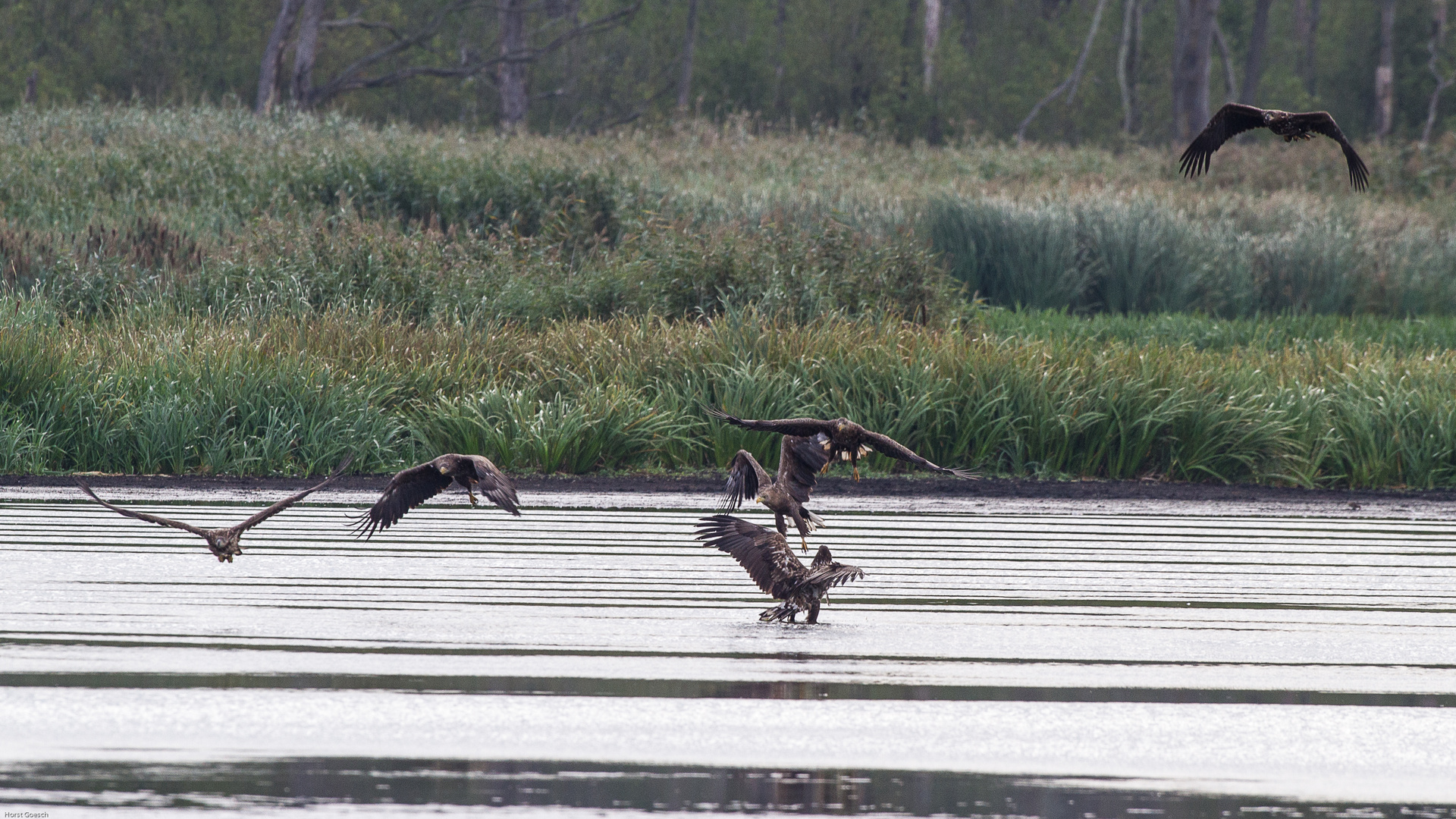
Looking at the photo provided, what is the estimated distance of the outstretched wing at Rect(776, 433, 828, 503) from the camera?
6.13 metres

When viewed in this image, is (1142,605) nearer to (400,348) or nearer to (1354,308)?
(400,348)

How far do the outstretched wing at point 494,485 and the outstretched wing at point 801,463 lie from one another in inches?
37.0

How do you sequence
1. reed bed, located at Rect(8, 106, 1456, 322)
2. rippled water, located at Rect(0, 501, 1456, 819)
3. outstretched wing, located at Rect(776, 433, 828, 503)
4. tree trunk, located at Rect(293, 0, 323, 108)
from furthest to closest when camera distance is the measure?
tree trunk, located at Rect(293, 0, 323, 108), reed bed, located at Rect(8, 106, 1456, 322), outstretched wing, located at Rect(776, 433, 828, 503), rippled water, located at Rect(0, 501, 1456, 819)

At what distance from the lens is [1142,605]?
7.23 m

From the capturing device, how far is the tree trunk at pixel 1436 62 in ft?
172

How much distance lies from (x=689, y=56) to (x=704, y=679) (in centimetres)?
5275

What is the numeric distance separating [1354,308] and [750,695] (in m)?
20.1

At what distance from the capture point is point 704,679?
5.54m

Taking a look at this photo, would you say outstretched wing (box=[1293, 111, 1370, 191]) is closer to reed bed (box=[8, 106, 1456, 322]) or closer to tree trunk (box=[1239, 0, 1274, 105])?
reed bed (box=[8, 106, 1456, 322])

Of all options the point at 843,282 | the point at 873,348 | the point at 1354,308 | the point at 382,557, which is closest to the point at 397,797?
the point at 382,557

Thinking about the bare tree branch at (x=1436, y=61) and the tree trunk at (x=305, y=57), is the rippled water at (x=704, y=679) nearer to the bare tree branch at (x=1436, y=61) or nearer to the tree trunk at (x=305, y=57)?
the tree trunk at (x=305, y=57)

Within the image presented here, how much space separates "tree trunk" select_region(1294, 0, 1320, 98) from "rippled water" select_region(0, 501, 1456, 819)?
61.3 meters

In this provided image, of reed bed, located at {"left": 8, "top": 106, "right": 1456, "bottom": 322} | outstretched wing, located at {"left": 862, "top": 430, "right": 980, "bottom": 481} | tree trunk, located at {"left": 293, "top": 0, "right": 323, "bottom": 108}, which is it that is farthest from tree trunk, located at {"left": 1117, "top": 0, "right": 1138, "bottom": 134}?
outstretched wing, located at {"left": 862, "top": 430, "right": 980, "bottom": 481}

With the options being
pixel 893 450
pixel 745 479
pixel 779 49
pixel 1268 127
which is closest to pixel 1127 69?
pixel 779 49
